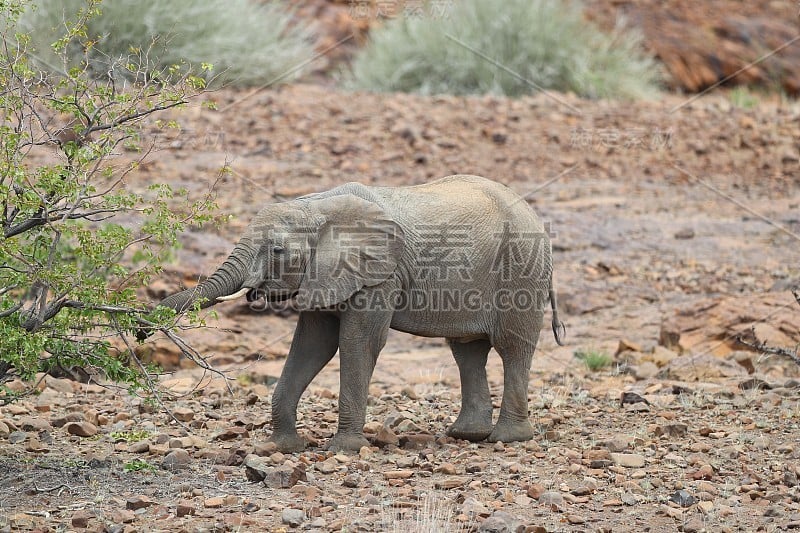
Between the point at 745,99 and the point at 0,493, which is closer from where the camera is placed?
the point at 0,493

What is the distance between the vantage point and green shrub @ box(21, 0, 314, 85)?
52.6ft

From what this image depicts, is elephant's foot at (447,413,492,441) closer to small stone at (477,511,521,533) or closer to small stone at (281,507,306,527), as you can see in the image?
small stone at (477,511,521,533)

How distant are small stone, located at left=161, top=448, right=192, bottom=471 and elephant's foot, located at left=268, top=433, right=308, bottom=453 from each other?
0.65m

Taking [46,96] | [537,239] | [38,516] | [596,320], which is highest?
[46,96]

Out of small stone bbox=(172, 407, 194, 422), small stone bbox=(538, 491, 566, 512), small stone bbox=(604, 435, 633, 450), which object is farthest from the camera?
small stone bbox=(172, 407, 194, 422)

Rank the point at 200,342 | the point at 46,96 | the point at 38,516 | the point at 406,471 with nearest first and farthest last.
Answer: the point at 38,516 < the point at 46,96 < the point at 406,471 < the point at 200,342

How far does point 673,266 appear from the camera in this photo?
45.9 ft

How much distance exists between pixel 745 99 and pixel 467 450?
Result: 14786 millimetres

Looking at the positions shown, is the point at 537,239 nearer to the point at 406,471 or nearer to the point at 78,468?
the point at 406,471

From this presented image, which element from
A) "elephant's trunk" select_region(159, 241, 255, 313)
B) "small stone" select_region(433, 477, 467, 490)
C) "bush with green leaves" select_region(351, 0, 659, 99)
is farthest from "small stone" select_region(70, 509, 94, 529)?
"bush with green leaves" select_region(351, 0, 659, 99)

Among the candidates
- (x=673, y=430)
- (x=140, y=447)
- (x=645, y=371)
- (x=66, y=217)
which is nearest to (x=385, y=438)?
(x=140, y=447)

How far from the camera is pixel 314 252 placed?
7594 millimetres

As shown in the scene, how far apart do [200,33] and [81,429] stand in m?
11.6

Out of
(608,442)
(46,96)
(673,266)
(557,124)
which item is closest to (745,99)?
(557,124)
